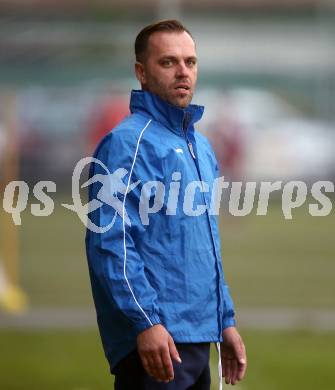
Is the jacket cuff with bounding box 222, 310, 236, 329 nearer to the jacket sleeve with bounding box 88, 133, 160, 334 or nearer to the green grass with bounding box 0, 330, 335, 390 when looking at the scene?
the jacket sleeve with bounding box 88, 133, 160, 334

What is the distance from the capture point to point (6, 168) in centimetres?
1432

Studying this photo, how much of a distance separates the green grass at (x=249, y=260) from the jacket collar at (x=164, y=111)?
27.0 ft

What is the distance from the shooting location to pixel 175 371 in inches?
186

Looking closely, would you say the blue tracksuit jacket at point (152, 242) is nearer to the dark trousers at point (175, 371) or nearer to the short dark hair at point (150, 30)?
the dark trousers at point (175, 371)

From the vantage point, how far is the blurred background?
34.0 ft

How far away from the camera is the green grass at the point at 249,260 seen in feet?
46.0

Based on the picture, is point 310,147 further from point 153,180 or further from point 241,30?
point 153,180

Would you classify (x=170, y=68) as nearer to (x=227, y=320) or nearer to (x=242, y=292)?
(x=227, y=320)

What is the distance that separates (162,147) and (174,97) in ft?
0.79

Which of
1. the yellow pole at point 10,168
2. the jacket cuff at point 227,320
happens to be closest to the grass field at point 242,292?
the yellow pole at point 10,168

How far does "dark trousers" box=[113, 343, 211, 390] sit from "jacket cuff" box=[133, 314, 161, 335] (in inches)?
7.6

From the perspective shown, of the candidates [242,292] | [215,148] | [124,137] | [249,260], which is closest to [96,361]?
[242,292]

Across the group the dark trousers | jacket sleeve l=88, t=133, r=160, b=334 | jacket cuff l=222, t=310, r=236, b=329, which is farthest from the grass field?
jacket sleeve l=88, t=133, r=160, b=334

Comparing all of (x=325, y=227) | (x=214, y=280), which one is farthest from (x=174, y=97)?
(x=325, y=227)
